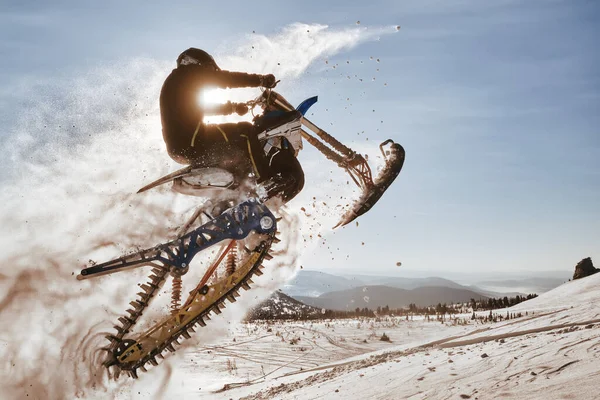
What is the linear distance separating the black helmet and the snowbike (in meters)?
1.03

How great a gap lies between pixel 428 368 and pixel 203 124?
4783 mm

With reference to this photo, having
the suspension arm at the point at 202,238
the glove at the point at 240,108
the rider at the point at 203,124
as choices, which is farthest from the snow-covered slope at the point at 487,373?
the glove at the point at 240,108

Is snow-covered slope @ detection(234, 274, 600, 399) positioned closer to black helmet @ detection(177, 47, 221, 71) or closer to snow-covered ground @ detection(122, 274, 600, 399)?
snow-covered ground @ detection(122, 274, 600, 399)

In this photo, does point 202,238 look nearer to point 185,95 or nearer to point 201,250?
point 201,250

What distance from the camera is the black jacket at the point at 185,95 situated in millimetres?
6367

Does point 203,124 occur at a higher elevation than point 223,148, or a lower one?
higher

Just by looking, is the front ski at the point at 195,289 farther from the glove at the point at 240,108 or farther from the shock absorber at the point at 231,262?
the glove at the point at 240,108

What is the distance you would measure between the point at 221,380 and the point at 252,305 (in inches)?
99.2

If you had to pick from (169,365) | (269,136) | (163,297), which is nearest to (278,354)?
(169,365)

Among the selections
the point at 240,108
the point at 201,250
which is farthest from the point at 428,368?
the point at 240,108

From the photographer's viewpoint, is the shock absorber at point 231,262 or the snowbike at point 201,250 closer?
the snowbike at point 201,250

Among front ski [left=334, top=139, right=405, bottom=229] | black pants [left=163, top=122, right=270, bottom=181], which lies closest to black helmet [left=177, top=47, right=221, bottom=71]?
black pants [left=163, top=122, right=270, bottom=181]

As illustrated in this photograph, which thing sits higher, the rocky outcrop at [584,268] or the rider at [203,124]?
the rider at [203,124]

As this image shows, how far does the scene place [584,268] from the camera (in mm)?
26844
